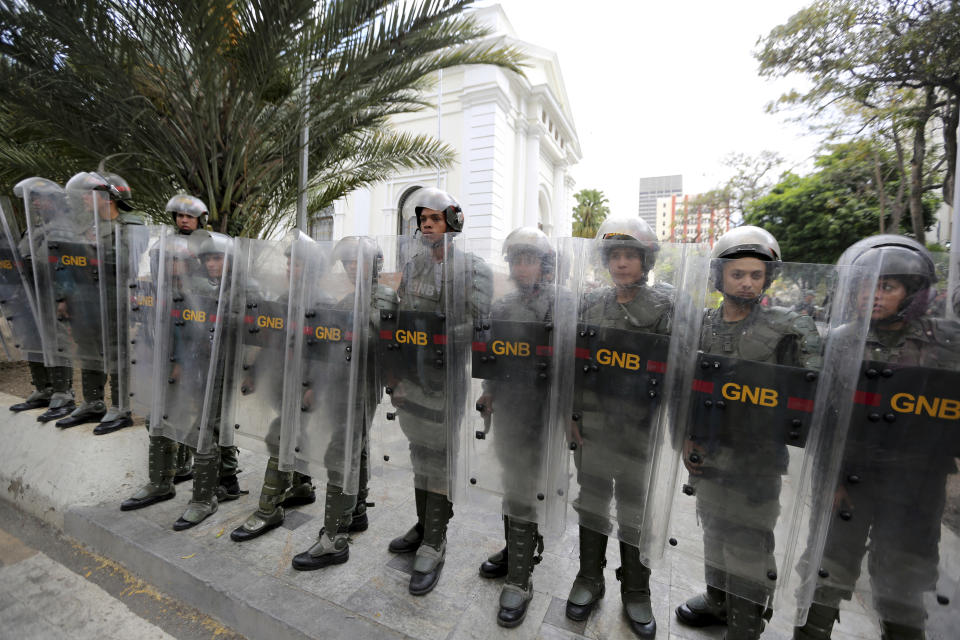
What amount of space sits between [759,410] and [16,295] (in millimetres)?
5590

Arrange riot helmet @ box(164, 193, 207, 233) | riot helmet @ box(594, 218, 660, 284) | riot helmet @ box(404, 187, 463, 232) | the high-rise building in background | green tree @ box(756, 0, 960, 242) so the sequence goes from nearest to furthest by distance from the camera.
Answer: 1. riot helmet @ box(594, 218, 660, 284)
2. riot helmet @ box(404, 187, 463, 232)
3. riot helmet @ box(164, 193, 207, 233)
4. green tree @ box(756, 0, 960, 242)
5. the high-rise building in background

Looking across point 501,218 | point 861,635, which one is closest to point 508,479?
point 861,635

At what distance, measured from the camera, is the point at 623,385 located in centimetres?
196

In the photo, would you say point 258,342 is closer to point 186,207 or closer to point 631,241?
point 186,207

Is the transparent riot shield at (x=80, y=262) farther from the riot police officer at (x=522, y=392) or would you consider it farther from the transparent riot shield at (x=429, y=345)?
the riot police officer at (x=522, y=392)

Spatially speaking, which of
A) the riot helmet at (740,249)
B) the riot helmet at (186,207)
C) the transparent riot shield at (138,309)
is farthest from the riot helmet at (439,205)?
the riot helmet at (186,207)

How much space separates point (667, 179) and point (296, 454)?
83.2 metres

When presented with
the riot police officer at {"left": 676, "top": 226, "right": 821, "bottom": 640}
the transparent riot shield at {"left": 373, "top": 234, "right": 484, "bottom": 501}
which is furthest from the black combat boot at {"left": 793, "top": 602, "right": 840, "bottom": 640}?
the transparent riot shield at {"left": 373, "top": 234, "right": 484, "bottom": 501}

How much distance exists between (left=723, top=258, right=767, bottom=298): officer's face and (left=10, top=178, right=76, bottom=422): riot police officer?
4.69m

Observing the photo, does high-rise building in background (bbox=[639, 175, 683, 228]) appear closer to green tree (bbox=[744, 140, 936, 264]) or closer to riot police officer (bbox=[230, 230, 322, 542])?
green tree (bbox=[744, 140, 936, 264])

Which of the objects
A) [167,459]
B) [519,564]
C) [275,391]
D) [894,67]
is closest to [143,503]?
[167,459]

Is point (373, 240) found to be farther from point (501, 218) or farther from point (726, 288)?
point (501, 218)

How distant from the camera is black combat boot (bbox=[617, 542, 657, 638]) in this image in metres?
2.19

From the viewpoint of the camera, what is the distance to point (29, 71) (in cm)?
383
